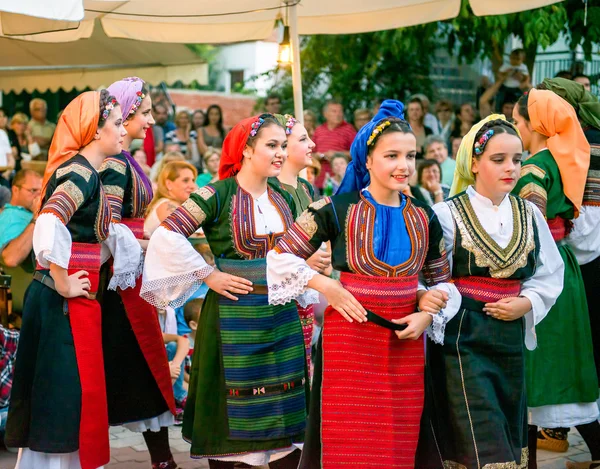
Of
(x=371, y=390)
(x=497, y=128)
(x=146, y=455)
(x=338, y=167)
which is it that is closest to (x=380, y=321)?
(x=371, y=390)

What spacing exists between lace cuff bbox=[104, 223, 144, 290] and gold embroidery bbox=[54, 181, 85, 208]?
0.43m

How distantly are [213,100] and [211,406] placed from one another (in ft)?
77.4

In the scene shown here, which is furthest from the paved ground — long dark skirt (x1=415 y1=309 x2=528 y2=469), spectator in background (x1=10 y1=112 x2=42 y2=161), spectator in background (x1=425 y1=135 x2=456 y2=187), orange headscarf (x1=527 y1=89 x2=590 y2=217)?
spectator in background (x1=10 y1=112 x2=42 y2=161)

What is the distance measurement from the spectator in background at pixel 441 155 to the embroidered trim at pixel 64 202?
5484 mm

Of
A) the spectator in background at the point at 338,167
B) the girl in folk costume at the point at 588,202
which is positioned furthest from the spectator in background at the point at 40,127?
the girl in folk costume at the point at 588,202

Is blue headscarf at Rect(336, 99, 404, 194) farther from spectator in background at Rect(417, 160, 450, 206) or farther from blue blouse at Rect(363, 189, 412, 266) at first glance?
spectator in background at Rect(417, 160, 450, 206)

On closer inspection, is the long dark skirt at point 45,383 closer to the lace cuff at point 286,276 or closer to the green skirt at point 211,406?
the green skirt at point 211,406

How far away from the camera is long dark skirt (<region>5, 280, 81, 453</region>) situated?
14.5ft

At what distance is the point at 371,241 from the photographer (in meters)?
3.92

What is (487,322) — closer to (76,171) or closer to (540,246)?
(540,246)

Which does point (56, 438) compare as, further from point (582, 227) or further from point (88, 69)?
point (88, 69)

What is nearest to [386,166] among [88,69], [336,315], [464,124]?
[336,315]

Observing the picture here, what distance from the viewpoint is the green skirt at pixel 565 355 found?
502 centimetres

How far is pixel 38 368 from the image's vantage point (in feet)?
14.6
